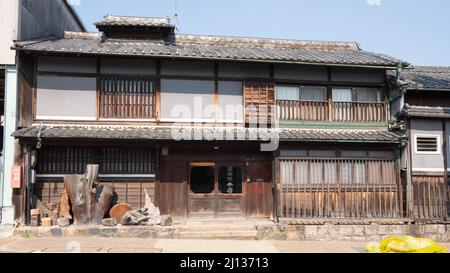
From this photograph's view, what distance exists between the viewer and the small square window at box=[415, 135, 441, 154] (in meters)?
15.1

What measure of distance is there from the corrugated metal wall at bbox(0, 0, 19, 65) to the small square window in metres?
16.0

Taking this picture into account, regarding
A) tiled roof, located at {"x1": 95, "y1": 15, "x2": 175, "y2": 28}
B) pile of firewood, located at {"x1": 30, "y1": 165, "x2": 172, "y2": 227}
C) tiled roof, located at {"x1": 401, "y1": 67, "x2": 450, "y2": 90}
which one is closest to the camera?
pile of firewood, located at {"x1": 30, "y1": 165, "x2": 172, "y2": 227}

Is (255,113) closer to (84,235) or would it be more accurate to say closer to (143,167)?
(143,167)

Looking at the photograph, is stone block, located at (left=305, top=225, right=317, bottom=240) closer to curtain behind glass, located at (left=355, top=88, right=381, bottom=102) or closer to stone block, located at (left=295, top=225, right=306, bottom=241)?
stone block, located at (left=295, top=225, right=306, bottom=241)

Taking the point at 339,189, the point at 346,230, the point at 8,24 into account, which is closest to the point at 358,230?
the point at 346,230

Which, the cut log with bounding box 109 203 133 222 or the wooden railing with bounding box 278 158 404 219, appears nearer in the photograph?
the cut log with bounding box 109 203 133 222

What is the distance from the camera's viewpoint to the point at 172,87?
15.0 meters

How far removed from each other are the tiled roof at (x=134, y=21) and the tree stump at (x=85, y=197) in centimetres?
687

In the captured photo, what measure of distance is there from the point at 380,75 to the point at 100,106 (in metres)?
11.8

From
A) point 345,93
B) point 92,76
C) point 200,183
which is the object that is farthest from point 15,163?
point 345,93

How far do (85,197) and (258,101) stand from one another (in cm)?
751

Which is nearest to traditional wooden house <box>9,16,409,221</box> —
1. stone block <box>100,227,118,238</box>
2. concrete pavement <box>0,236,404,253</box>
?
concrete pavement <box>0,236,404,253</box>

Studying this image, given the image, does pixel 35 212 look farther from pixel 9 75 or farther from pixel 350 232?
pixel 350 232

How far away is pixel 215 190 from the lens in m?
15.1
